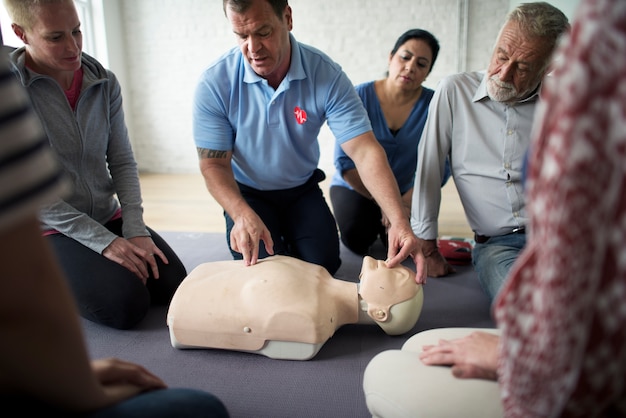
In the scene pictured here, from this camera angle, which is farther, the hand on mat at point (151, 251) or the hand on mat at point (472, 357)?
the hand on mat at point (151, 251)

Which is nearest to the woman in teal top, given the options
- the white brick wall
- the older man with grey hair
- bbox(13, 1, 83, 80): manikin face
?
the older man with grey hair

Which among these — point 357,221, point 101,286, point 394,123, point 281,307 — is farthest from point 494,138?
point 101,286

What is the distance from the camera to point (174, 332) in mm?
A: 1588

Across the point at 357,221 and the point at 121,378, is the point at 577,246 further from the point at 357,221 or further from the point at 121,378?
the point at 357,221

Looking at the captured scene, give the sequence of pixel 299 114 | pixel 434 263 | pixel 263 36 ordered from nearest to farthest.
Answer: pixel 263 36 < pixel 299 114 < pixel 434 263

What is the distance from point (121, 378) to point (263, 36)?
140 cm

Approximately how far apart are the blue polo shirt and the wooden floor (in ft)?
4.12

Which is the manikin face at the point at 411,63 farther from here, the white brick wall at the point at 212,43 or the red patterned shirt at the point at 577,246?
the white brick wall at the point at 212,43

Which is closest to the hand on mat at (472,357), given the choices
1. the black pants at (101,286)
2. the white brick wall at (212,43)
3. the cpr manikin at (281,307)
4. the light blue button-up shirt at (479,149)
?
the cpr manikin at (281,307)

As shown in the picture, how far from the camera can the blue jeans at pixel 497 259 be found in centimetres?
182

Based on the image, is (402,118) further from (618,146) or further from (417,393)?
(618,146)

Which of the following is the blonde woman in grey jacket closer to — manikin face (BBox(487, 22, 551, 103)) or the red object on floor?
the red object on floor

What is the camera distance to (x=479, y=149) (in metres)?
1.98

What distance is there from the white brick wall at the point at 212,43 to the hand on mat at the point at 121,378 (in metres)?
4.89
